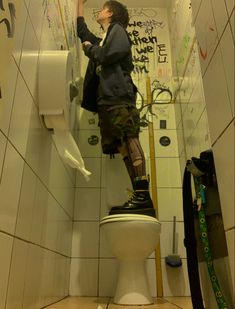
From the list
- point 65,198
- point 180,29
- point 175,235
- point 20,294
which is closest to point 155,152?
point 175,235

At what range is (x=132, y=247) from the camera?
143 cm

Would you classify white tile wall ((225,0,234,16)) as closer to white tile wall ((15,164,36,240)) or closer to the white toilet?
white tile wall ((15,164,36,240))

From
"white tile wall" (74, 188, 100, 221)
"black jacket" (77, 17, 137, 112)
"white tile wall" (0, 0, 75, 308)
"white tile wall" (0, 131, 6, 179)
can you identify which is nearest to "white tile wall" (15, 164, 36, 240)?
"white tile wall" (0, 0, 75, 308)

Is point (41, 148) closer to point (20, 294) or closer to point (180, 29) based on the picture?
point (20, 294)

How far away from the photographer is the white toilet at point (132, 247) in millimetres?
1384

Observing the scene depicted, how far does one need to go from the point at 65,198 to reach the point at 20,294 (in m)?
0.83

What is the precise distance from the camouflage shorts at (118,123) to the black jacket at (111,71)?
0.06 m

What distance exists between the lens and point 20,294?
36.9 inches

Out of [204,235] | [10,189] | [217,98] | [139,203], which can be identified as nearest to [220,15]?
[217,98]

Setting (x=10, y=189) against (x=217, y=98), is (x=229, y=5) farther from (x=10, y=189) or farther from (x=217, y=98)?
(x=10, y=189)

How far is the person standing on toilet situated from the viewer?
5.38 feet

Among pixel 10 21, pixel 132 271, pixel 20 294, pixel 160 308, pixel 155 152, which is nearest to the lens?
pixel 10 21

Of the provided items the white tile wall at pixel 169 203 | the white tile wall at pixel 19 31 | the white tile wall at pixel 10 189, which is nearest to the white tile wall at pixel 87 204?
the white tile wall at pixel 169 203

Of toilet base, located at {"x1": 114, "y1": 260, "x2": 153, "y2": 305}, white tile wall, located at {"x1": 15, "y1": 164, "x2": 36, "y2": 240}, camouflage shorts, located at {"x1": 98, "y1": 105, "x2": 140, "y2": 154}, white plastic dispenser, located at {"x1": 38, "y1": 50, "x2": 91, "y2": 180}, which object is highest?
camouflage shorts, located at {"x1": 98, "y1": 105, "x2": 140, "y2": 154}
